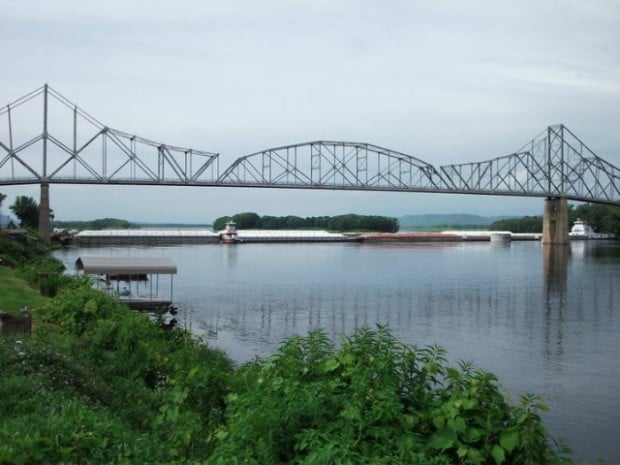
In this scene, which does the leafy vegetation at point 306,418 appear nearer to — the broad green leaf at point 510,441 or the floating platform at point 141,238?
the broad green leaf at point 510,441

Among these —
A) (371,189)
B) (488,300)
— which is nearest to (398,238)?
(371,189)

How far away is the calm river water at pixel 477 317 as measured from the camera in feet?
51.2

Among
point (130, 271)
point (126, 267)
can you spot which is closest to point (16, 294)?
point (130, 271)

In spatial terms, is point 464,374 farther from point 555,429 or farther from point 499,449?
point 555,429

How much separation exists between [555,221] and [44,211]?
8014cm

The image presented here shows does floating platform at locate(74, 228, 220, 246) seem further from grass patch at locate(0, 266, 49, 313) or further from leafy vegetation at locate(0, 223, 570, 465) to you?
leafy vegetation at locate(0, 223, 570, 465)

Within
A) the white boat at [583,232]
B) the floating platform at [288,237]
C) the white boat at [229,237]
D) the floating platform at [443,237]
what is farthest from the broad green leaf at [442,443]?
the white boat at [583,232]

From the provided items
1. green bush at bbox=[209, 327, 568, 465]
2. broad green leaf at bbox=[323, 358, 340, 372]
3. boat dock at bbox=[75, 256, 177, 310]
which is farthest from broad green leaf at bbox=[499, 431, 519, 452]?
boat dock at bbox=[75, 256, 177, 310]

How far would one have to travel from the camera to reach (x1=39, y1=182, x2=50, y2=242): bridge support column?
78500 mm

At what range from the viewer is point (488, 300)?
34.7 meters

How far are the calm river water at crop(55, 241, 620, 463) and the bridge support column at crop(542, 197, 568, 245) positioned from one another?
57.7m

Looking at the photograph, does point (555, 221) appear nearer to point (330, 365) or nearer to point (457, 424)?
point (330, 365)

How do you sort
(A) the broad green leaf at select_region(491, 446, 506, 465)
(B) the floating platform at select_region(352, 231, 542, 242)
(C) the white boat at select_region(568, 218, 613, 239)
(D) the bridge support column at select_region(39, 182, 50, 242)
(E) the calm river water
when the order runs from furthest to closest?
(B) the floating platform at select_region(352, 231, 542, 242) → (C) the white boat at select_region(568, 218, 613, 239) → (D) the bridge support column at select_region(39, 182, 50, 242) → (E) the calm river water → (A) the broad green leaf at select_region(491, 446, 506, 465)

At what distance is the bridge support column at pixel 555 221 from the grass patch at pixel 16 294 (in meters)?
100
